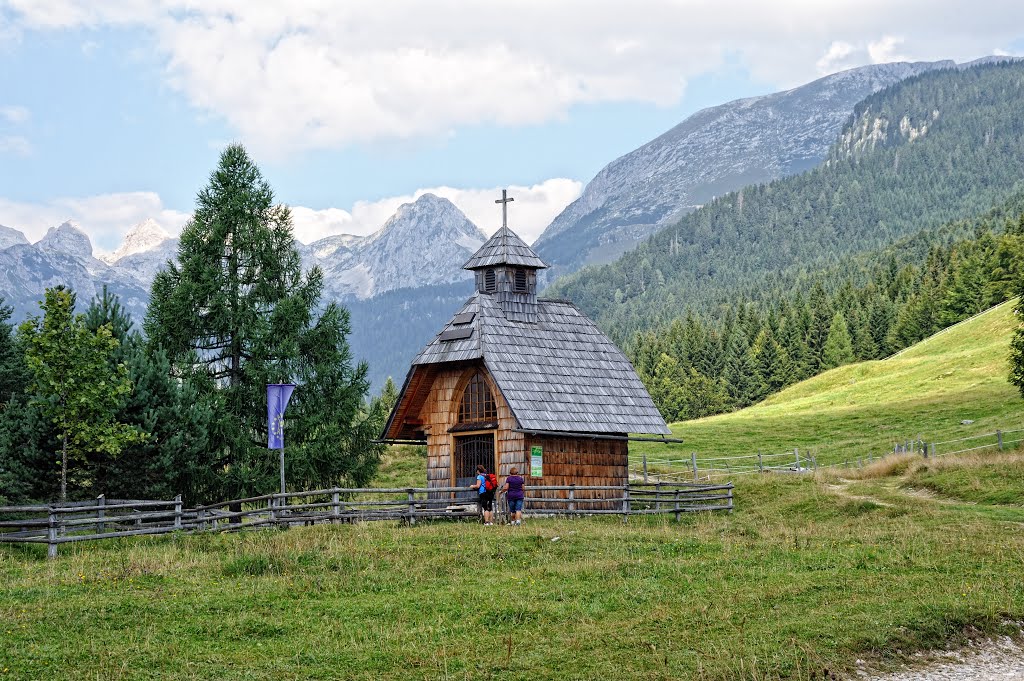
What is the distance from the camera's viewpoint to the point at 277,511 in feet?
108

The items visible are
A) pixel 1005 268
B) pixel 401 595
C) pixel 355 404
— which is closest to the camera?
pixel 401 595

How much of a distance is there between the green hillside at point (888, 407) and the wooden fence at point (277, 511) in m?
25.5

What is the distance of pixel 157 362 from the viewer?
122 ft

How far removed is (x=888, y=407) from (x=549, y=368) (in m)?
43.1

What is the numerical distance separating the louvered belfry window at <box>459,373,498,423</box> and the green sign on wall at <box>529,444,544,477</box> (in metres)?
1.97

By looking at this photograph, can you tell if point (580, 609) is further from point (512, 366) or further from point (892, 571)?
point (512, 366)

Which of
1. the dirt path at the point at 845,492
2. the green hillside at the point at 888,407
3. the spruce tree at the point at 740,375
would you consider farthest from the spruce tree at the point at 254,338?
the spruce tree at the point at 740,375

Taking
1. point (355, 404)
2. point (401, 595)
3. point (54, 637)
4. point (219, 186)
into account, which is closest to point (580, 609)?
point (401, 595)

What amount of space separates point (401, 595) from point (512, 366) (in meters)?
17.0

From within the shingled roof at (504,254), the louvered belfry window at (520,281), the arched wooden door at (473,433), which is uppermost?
the shingled roof at (504,254)

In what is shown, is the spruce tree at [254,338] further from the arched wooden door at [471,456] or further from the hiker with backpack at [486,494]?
the hiker with backpack at [486,494]

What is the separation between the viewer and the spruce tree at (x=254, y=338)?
127 feet

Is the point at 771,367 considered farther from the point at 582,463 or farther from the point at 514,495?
the point at 514,495

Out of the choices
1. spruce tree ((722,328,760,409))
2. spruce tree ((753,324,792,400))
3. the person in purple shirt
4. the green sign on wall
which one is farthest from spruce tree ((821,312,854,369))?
the person in purple shirt
